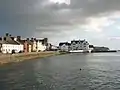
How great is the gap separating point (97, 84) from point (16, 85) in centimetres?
1046

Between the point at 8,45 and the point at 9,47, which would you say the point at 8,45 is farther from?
the point at 9,47

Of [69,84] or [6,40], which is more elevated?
[6,40]

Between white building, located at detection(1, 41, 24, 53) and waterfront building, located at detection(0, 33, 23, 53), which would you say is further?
waterfront building, located at detection(0, 33, 23, 53)

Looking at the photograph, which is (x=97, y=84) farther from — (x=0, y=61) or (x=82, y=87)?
(x=0, y=61)

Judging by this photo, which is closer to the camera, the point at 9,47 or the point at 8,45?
the point at 8,45

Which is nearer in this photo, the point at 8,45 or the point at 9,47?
the point at 8,45

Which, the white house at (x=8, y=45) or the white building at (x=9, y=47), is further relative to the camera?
the white house at (x=8, y=45)

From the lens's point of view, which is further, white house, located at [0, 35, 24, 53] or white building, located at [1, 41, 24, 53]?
white house, located at [0, 35, 24, 53]

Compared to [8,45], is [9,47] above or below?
below

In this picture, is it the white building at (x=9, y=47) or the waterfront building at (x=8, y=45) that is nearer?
the white building at (x=9, y=47)

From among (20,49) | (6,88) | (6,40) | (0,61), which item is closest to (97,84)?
(6,88)

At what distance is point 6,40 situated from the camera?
118375mm

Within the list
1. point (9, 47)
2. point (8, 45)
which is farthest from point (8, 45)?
point (9, 47)

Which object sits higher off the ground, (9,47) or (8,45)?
(8,45)
